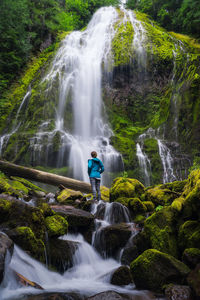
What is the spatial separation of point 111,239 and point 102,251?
0.34 meters

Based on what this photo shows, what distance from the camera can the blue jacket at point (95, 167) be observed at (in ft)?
24.8

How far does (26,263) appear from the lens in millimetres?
4004

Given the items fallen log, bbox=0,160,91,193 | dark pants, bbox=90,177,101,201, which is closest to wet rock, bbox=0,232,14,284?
dark pants, bbox=90,177,101,201

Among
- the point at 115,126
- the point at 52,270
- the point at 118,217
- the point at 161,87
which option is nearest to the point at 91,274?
the point at 52,270

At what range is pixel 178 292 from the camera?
10.9ft

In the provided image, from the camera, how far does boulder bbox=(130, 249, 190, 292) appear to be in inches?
142

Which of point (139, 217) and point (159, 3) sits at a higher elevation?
point (159, 3)

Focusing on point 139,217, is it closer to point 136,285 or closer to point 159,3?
point 136,285

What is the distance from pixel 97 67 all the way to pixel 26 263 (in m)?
19.2

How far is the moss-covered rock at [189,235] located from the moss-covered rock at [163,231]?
173mm

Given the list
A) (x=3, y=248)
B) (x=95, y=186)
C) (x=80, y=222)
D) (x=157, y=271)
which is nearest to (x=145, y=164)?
(x=95, y=186)

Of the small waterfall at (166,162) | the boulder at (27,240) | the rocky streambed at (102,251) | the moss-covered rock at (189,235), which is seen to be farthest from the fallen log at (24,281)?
the small waterfall at (166,162)

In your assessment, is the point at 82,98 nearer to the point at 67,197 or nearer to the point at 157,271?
the point at 67,197

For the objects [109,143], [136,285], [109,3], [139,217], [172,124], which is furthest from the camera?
[109,3]
